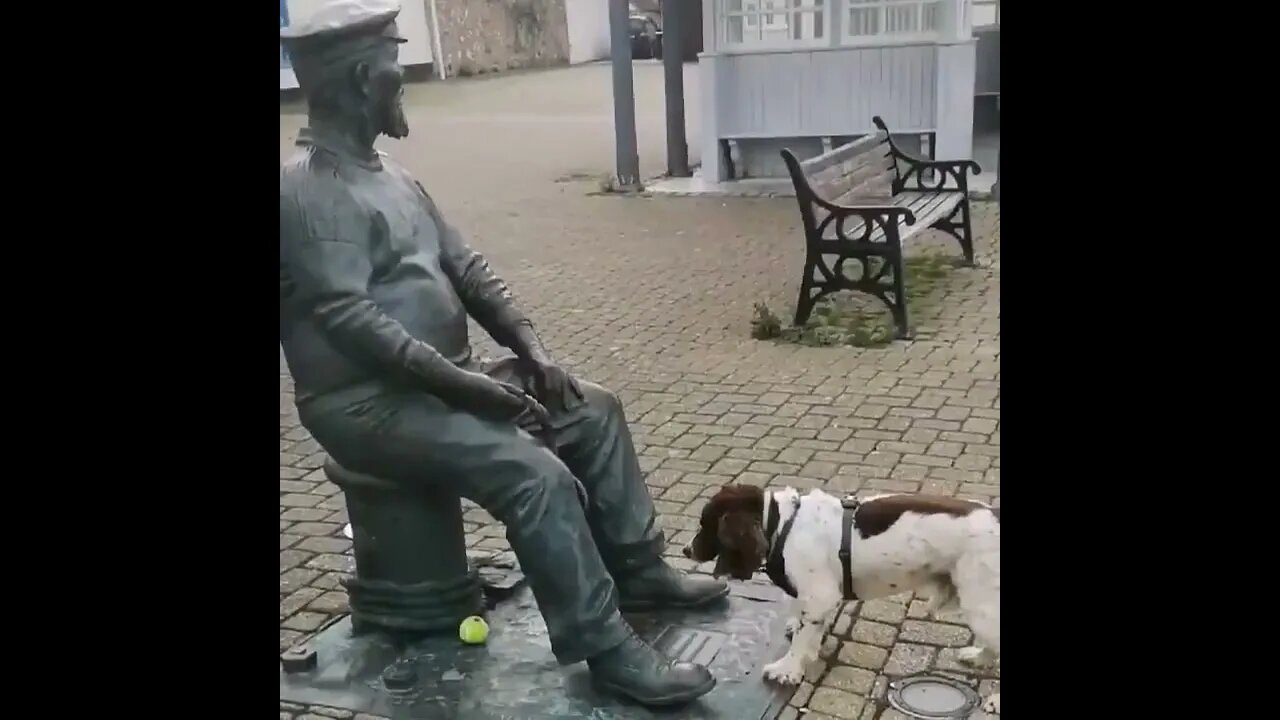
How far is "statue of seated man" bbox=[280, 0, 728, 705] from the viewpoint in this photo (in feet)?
9.96

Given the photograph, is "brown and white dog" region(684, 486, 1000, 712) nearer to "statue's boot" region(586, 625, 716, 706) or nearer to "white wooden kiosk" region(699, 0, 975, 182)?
"statue's boot" region(586, 625, 716, 706)

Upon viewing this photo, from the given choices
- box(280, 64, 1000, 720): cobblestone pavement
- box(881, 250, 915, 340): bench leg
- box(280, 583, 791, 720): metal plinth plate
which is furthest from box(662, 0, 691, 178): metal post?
box(280, 583, 791, 720): metal plinth plate

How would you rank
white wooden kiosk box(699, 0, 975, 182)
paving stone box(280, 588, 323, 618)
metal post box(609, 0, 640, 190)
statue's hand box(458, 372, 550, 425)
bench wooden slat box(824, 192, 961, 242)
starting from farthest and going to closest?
metal post box(609, 0, 640, 190), white wooden kiosk box(699, 0, 975, 182), bench wooden slat box(824, 192, 961, 242), paving stone box(280, 588, 323, 618), statue's hand box(458, 372, 550, 425)

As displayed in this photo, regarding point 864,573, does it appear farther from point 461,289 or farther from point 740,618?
point 461,289

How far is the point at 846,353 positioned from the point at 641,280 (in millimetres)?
2684

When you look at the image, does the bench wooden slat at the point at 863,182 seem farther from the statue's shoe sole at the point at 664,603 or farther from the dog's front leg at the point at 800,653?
the dog's front leg at the point at 800,653

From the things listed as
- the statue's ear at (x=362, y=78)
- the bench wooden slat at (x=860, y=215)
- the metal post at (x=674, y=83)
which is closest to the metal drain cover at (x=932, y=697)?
the statue's ear at (x=362, y=78)

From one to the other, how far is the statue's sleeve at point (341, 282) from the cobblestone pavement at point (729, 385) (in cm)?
20

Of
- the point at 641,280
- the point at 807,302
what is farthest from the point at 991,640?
the point at 641,280

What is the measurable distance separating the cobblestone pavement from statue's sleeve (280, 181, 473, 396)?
7.8 inches

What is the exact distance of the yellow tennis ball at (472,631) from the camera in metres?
3.55

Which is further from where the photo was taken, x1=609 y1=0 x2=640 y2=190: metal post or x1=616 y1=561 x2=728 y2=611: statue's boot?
x1=609 y1=0 x2=640 y2=190: metal post

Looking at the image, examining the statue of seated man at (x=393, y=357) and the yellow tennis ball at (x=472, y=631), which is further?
the yellow tennis ball at (x=472, y=631)

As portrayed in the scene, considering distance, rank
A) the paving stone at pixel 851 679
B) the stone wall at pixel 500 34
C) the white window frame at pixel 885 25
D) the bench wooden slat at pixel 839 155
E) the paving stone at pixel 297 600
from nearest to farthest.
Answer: the paving stone at pixel 851 679 < the paving stone at pixel 297 600 < the bench wooden slat at pixel 839 155 < the white window frame at pixel 885 25 < the stone wall at pixel 500 34
